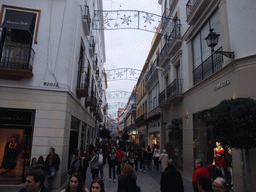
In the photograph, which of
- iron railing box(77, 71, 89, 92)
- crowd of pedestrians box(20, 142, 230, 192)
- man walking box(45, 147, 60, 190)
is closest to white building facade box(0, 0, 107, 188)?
man walking box(45, 147, 60, 190)

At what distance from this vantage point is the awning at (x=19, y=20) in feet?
27.1

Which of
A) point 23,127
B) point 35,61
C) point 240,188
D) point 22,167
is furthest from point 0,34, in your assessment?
point 240,188

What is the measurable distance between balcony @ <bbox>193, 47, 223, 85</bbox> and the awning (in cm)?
801

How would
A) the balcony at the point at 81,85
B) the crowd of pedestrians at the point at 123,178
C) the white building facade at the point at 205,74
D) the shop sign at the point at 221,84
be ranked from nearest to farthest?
the crowd of pedestrians at the point at 123,178, the white building facade at the point at 205,74, the shop sign at the point at 221,84, the balcony at the point at 81,85

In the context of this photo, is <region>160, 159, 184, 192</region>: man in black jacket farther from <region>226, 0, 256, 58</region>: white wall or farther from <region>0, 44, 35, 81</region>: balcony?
<region>0, 44, 35, 81</region>: balcony

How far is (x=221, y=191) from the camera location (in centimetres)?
299

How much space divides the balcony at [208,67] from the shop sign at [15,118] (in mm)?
8047

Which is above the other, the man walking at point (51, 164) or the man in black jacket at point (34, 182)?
the man in black jacket at point (34, 182)

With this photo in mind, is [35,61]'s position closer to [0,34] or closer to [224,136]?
[0,34]

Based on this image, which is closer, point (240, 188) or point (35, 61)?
point (240, 188)

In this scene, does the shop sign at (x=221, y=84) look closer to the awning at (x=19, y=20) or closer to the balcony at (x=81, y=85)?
the balcony at (x=81, y=85)

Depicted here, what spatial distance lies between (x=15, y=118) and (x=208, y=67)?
8.74 meters

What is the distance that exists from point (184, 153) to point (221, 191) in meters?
→ 8.54

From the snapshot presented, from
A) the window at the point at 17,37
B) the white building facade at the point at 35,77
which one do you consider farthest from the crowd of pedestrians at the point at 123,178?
the window at the point at 17,37
